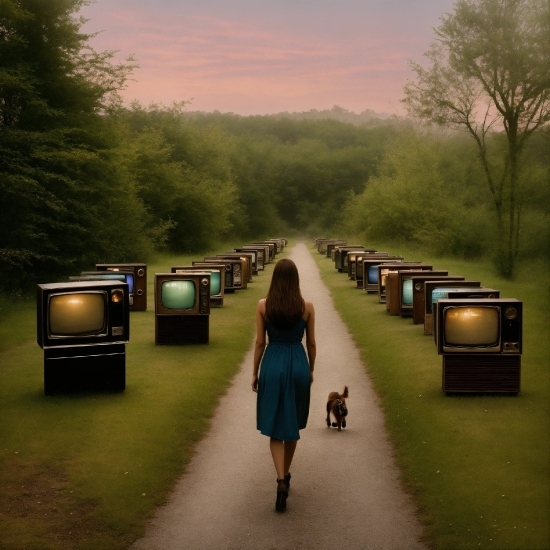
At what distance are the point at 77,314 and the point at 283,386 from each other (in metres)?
5.36

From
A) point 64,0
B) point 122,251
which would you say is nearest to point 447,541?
point 64,0

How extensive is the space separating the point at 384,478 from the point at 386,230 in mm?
71932

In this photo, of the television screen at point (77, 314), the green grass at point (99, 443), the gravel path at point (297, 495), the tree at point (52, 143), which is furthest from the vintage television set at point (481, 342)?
the tree at point (52, 143)

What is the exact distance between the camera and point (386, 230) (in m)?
79.9

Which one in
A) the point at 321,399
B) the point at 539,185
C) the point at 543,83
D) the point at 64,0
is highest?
the point at 64,0

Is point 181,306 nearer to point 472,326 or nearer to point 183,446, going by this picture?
point 472,326

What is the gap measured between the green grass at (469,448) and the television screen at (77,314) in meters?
4.15

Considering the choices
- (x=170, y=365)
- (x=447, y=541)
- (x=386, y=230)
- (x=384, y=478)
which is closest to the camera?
(x=447, y=541)

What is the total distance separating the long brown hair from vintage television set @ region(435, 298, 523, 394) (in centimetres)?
486

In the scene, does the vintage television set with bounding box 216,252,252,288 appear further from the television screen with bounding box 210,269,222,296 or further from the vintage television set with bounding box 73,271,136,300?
the vintage television set with bounding box 73,271,136,300

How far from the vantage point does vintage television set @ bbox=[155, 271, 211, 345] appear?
58.0 ft

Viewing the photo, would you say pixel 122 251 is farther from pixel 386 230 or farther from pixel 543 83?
pixel 386 230

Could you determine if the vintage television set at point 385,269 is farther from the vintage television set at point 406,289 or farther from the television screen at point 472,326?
the television screen at point 472,326

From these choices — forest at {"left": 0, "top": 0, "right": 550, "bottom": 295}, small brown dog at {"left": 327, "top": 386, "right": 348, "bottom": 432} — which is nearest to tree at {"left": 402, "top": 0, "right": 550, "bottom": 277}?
forest at {"left": 0, "top": 0, "right": 550, "bottom": 295}
